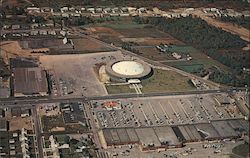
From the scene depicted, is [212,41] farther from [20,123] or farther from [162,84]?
[20,123]

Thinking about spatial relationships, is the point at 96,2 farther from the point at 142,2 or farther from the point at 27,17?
the point at 27,17

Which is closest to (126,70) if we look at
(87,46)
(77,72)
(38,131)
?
(77,72)

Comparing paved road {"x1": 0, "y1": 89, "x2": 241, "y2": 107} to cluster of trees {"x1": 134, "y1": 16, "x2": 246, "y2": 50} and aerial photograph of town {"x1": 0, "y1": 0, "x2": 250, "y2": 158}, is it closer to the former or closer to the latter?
aerial photograph of town {"x1": 0, "y1": 0, "x2": 250, "y2": 158}

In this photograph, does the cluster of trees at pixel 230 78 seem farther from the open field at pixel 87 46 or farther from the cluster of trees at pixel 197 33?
the open field at pixel 87 46

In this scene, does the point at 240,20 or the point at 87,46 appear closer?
the point at 87,46

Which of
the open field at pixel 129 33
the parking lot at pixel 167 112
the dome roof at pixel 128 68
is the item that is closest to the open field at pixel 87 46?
the open field at pixel 129 33

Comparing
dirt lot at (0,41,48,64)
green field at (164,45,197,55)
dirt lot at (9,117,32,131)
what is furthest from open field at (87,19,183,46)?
dirt lot at (9,117,32,131)
